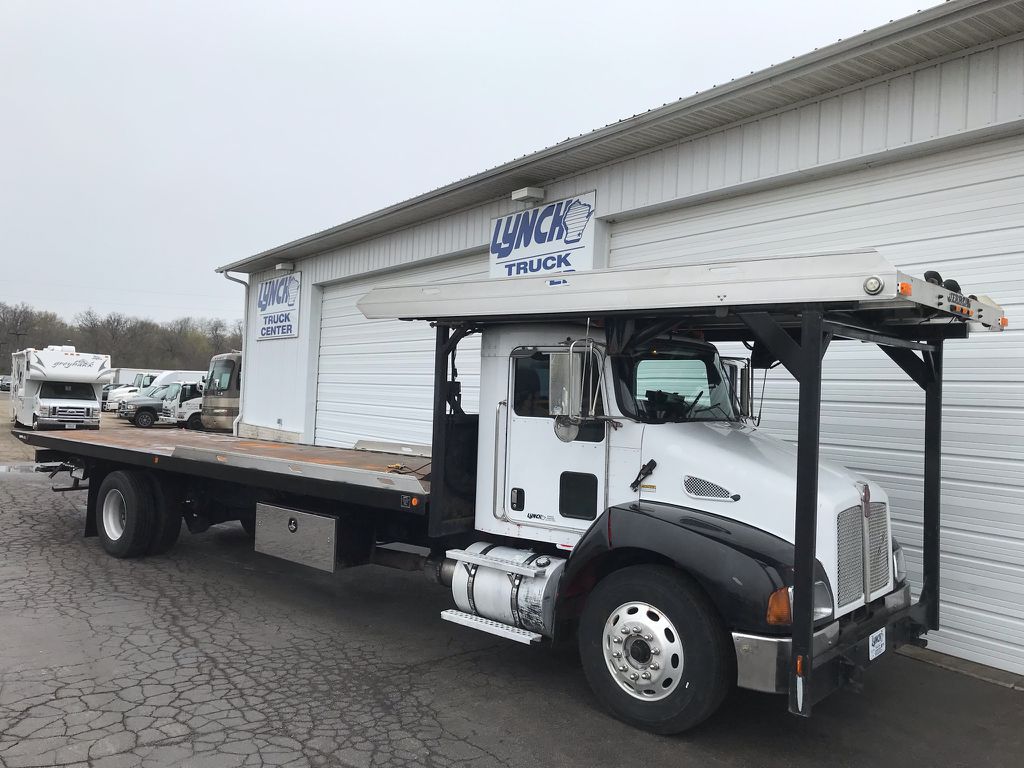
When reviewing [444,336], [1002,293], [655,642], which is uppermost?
[1002,293]

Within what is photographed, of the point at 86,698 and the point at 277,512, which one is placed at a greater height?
the point at 277,512

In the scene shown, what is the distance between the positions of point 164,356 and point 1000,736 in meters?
83.4

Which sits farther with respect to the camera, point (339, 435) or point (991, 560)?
point (339, 435)

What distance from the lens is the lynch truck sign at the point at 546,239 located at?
9438 mm

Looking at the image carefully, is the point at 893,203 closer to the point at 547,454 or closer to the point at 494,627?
the point at 547,454

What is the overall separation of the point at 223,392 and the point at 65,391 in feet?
19.0

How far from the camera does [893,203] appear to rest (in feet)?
22.1

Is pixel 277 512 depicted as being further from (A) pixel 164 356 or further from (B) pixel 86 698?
(A) pixel 164 356

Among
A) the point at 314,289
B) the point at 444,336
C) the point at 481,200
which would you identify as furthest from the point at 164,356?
the point at 444,336

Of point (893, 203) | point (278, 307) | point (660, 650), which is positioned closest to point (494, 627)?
point (660, 650)

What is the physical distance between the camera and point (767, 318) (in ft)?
13.2

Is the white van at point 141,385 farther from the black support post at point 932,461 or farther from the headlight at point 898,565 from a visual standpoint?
the headlight at point 898,565

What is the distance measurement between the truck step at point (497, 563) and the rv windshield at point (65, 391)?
24.2m

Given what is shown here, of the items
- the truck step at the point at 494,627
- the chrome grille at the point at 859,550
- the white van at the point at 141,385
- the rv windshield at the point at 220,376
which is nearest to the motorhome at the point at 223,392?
the rv windshield at the point at 220,376
